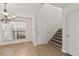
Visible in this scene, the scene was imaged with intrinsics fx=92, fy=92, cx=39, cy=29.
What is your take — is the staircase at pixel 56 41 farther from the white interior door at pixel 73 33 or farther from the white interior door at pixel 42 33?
the white interior door at pixel 73 33

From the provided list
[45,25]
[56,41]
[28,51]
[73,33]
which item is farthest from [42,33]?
[73,33]

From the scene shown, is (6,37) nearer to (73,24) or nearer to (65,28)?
(65,28)

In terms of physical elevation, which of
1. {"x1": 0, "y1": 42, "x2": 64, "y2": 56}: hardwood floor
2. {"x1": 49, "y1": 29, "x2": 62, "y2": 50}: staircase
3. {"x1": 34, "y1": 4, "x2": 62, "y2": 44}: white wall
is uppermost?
{"x1": 34, "y1": 4, "x2": 62, "y2": 44}: white wall

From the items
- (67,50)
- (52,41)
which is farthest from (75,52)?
(52,41)

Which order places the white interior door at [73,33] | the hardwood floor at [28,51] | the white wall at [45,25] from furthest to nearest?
1. the white wall at [45,25]
2. the hardwood floor at [28,51]
3. the white interior door at [73,33]

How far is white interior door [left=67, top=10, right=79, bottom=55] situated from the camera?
265 cm

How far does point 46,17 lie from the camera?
3.90m

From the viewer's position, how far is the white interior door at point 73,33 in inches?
104

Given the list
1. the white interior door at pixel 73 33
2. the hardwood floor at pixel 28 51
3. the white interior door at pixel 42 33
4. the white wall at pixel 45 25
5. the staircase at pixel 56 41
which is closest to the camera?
the white interior door at pixel 73 33

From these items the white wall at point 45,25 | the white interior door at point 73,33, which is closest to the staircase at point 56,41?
the white wall at point 45,25

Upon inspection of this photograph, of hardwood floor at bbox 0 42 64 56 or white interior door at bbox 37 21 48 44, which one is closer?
hardwood floor at bbox 0 42 64 56

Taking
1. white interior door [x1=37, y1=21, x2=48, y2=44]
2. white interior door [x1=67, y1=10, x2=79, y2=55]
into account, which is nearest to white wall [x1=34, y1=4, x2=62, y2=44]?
white interior door [x1=37, y1=21, x2=48, y2=44]

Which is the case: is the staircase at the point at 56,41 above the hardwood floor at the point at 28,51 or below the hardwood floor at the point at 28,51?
above

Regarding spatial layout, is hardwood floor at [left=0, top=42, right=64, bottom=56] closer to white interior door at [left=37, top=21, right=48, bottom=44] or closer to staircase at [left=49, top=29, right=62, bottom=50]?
staircase at [left=49, top=29, right=62, bottom=50]
